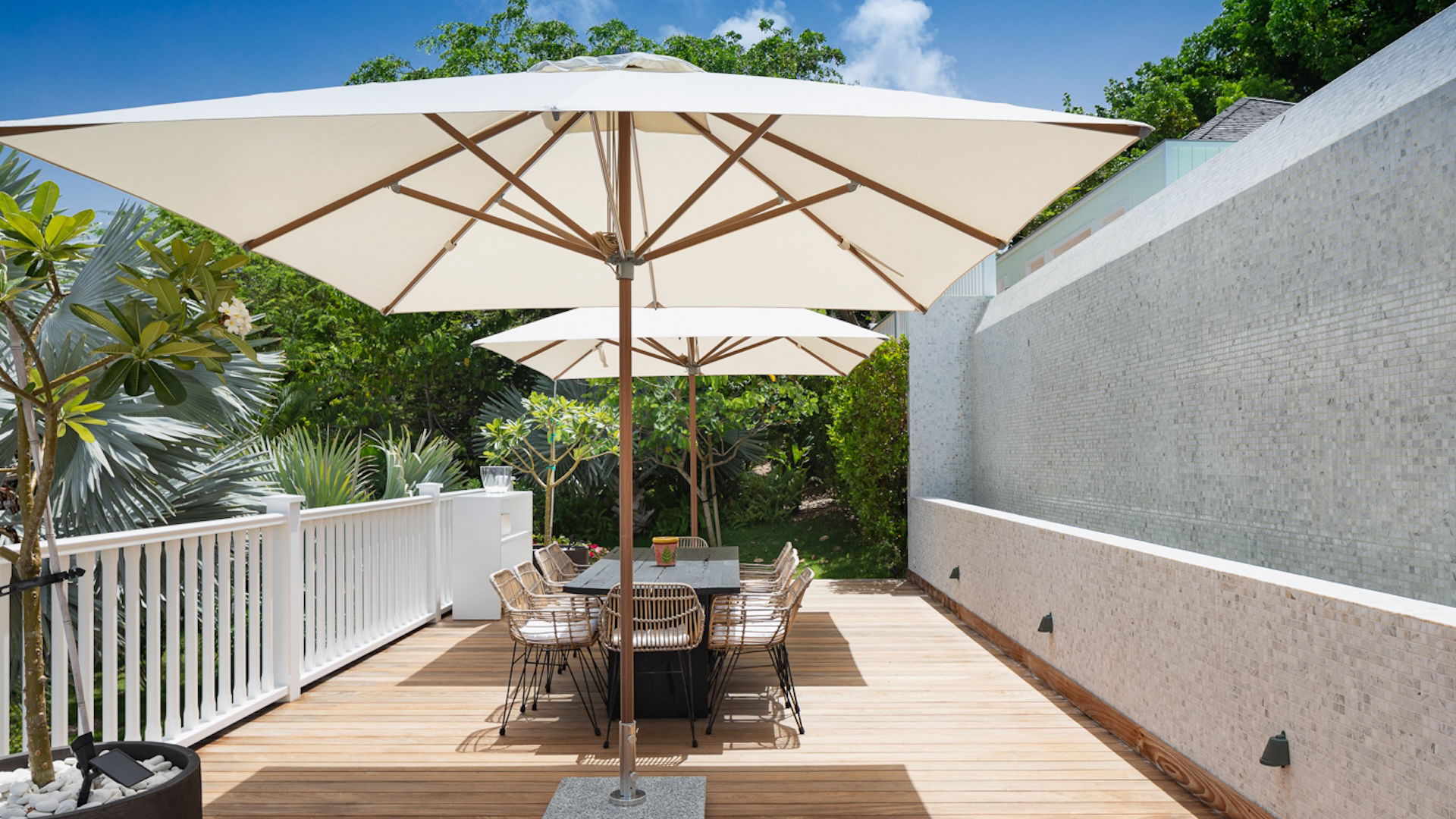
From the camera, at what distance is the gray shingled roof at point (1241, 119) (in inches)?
438

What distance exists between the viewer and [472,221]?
4332 millimetres

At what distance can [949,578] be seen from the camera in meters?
8.54

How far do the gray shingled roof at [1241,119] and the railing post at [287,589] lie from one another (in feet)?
33.7

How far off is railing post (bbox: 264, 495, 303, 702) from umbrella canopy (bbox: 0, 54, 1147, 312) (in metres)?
1.42

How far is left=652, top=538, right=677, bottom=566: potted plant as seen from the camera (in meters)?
6.09

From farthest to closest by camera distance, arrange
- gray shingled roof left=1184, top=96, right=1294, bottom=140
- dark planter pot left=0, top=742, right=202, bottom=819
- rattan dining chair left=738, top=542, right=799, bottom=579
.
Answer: gray shingled roof left=1184, top=96, right=1294, bottom=140 < rattan dining chair left=738, top=542, right=799, bottom=579 < dark planter pot left=0, top=742, right=202, bottom=819

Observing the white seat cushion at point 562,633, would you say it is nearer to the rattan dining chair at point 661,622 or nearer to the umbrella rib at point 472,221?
the rattan dining chair at point 661,622

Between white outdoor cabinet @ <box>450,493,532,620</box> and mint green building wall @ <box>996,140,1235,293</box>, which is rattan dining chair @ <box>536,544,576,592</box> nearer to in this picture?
white outdoor cabinet @ <box>450,493,532,620</box>

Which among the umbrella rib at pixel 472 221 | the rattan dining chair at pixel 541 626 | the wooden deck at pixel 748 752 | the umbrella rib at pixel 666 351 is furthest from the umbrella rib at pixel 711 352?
the umbrella rib at pixel 472 221

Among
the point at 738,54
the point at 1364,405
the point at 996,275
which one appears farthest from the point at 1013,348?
the point at 738,54

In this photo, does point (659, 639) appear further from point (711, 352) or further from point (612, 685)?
point (711, 352)

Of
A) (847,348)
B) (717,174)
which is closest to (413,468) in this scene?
(847,348)

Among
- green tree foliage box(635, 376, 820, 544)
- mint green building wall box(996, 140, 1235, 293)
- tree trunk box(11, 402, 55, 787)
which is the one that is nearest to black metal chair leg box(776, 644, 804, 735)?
tree trunk box(11, 402, 55, 787)

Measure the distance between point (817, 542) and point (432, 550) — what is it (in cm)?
721
